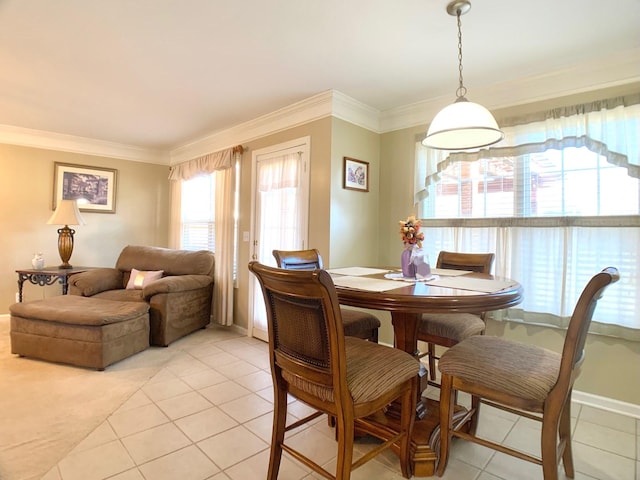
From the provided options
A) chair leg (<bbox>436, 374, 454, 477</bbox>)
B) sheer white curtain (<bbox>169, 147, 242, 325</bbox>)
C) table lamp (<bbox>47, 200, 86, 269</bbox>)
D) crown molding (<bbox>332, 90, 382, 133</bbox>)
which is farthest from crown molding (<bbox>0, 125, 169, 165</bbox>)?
chair leg (<bbox>436, 374, 454, 477</bbox>)

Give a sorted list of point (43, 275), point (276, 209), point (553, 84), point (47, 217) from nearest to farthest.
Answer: point (553, 84)
point (276, 209)
point (43, 275)
point (47, 217)

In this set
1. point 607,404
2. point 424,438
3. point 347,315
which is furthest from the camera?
point 607,404

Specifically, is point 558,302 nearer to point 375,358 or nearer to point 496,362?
point 496,362

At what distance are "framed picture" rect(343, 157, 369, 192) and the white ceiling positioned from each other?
568 millimetres

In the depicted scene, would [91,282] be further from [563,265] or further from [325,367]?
[563,265]

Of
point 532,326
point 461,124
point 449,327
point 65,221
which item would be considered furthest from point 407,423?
point 65,221

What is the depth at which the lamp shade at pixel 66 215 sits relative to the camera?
398 cm

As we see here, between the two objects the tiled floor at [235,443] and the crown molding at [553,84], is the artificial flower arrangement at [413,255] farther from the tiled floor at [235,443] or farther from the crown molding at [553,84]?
the crown molding at [553,84]

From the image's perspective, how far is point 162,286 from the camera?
340 centimetres

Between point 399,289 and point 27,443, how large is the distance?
211 cm

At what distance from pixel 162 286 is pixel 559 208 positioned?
3506 mm

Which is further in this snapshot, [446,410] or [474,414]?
[474,414]

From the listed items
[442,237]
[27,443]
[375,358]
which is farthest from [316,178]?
[27,443]

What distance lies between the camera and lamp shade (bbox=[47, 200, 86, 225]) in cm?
398
